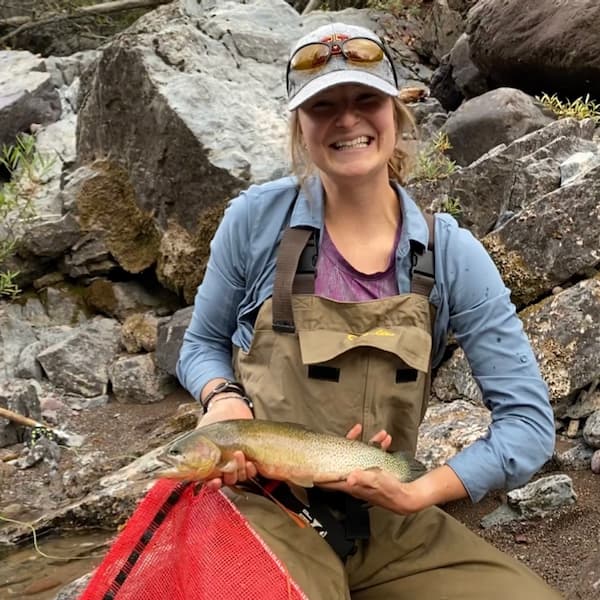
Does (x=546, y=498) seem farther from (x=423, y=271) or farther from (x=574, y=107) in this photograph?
(x=574, y=107)

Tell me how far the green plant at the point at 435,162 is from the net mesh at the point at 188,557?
418 centimetres

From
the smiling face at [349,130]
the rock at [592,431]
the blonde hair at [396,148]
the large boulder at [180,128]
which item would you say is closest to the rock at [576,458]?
the rock at [592,431]

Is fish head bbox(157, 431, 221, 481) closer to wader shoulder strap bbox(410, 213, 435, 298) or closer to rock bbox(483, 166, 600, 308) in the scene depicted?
wader shoulder strap bbox(410, 213, 435, 298)

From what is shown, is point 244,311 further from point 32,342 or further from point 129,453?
point 32,342

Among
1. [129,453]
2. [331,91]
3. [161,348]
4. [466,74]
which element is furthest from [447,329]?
[466,74]

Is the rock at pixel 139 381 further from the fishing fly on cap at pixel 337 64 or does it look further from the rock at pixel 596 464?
the fishing fly on cap at pixel 337 64

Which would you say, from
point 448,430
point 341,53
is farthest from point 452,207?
point 341,53

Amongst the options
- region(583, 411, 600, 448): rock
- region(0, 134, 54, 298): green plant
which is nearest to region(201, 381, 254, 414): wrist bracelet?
region(583, 411, 600, 448): rock

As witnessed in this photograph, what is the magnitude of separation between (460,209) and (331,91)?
12.5 ft

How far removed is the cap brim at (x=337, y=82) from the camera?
2.70 meters

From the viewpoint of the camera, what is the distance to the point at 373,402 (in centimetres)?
281

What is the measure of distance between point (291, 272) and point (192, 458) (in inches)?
29.5

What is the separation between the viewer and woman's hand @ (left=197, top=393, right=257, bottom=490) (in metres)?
2.59

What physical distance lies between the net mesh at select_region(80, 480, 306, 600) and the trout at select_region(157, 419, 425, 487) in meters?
0.17
